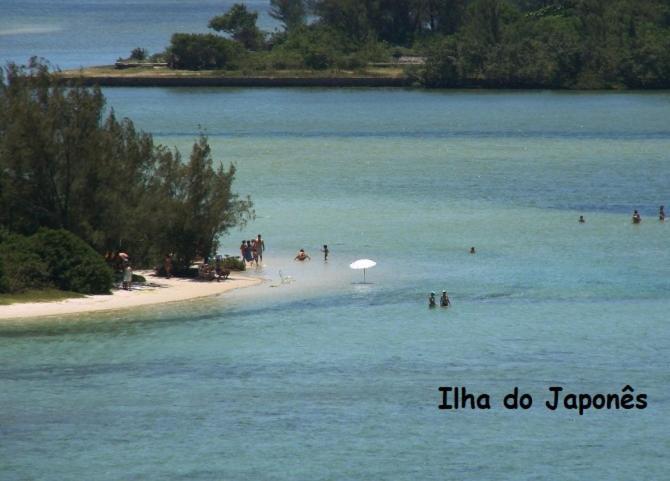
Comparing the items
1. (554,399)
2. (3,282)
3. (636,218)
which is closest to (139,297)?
(3,282)

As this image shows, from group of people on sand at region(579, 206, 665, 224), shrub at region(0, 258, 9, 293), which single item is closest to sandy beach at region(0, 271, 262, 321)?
shrub at region(0, 258, 9, 293)

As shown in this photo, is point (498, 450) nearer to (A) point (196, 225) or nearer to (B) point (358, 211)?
(A) point (196, 225)

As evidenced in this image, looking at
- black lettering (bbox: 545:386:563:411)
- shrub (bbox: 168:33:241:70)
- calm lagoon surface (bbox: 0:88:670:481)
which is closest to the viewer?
calm lagoon surface (bbox: 0:88:670:481)

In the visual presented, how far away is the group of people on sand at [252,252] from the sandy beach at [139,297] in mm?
2116

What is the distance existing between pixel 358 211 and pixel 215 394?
127 ft

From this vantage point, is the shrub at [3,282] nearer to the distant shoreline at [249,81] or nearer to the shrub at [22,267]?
the shrub at [22,267]

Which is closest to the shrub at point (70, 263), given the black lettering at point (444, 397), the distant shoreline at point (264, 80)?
the black lettering at point (444, 397)

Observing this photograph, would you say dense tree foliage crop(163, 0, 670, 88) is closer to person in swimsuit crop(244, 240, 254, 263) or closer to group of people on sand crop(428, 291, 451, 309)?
person in swimsuit crop(244, 240, 254, 263)

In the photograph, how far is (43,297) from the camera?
54.4m

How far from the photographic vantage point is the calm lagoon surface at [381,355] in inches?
1555

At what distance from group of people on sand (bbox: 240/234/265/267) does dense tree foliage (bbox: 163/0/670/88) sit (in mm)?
107903

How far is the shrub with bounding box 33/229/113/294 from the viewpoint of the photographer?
5547cm

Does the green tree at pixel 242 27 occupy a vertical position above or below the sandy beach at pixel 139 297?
above

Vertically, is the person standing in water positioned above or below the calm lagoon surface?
above
